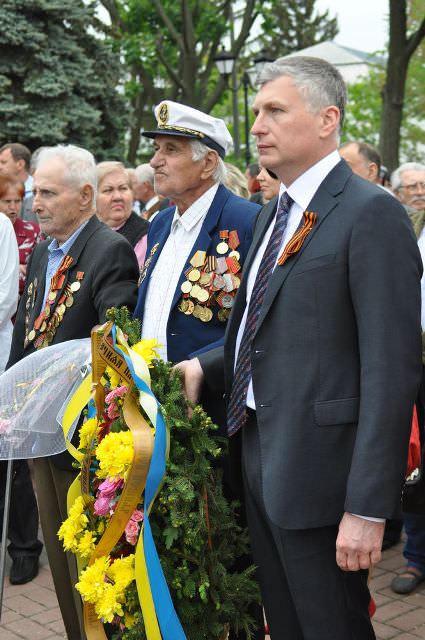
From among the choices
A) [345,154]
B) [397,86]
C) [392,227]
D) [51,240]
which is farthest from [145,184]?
[397,86]

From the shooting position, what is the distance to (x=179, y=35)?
18.5 meters

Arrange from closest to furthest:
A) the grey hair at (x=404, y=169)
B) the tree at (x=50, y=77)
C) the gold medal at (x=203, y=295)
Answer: the gold medal at (x=203, y=295) < the grey hair at (x=404, y=169) < the tree at (x=50, y=77)

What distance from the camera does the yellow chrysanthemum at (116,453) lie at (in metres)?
2.80

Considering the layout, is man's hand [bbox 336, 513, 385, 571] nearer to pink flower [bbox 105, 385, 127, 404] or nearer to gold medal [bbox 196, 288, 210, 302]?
pink flower [bbox 105, 385, 127, 404]

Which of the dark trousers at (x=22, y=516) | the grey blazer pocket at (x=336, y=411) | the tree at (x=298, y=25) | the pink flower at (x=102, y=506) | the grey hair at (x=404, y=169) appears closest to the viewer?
the grey blazer pocket at (x=336, y=411)

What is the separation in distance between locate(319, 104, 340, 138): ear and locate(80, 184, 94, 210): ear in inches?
61.1

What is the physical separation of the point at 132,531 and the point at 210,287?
3.01 ft

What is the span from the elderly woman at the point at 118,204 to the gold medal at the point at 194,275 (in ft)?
9.29

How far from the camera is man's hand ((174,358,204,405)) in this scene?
3004 mm

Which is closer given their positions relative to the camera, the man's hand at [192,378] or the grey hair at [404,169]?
the man's hand at [192,378]

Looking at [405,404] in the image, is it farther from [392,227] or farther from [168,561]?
[168,561]

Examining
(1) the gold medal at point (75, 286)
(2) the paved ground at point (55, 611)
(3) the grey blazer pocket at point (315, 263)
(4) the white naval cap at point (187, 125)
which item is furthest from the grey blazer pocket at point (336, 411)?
(2) the paved ground at point (55, 611)

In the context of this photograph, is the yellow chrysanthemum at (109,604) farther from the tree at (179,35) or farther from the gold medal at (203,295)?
the tree at (179,35)

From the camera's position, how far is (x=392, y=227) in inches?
94.5
